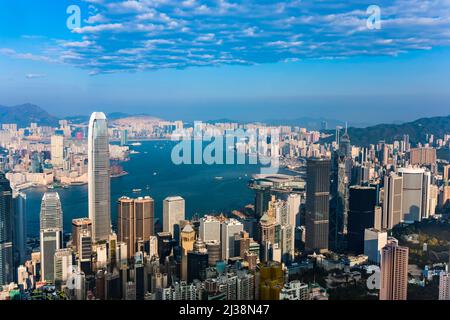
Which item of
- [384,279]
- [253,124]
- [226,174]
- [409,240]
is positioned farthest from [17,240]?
[409,240]

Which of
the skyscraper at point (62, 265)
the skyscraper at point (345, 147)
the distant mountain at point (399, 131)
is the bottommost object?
the skyscraper at point (62, 265)

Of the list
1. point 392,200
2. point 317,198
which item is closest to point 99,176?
point 317,198

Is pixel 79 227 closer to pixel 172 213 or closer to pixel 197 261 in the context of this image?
pixel 172 213

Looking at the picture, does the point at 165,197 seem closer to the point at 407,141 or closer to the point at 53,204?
the point at 53,204

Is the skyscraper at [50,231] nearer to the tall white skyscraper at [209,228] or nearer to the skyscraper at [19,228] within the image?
the skyscraper at [19,228]

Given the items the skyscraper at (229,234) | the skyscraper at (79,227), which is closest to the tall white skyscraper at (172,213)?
the skyscraper at (229,234)
